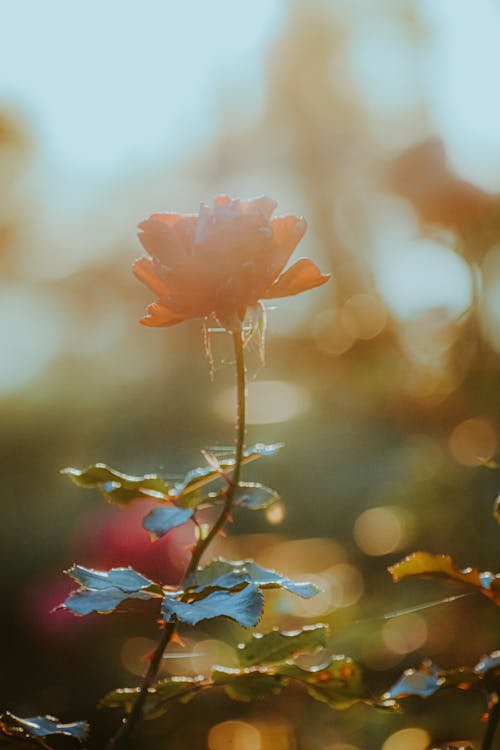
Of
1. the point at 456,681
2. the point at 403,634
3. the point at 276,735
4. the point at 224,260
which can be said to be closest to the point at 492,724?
the point at 456,681

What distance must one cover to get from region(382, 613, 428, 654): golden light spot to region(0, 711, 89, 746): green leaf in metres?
0.89

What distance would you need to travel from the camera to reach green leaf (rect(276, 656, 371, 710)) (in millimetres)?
587

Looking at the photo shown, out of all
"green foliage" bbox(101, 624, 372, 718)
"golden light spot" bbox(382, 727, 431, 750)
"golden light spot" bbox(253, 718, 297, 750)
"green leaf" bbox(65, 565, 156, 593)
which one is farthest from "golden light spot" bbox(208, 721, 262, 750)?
"green leaf" bbox(65, 565, 156, 593)

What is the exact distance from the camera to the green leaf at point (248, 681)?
578 mm

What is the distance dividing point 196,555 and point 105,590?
8 centimetres

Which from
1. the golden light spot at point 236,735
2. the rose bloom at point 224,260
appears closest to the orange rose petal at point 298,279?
the rose bloom at point 224,260

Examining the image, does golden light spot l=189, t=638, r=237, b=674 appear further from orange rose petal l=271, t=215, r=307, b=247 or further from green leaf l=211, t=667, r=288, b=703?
orange rose petal l=271, t=215, r=307, b=247

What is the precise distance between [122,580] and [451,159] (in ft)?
5.94

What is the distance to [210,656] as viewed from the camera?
1.20 metres

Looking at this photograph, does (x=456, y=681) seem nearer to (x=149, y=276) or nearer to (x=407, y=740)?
(x=149, y=276)

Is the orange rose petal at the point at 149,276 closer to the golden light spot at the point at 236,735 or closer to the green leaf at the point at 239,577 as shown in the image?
the green leaf at the point at 239,577

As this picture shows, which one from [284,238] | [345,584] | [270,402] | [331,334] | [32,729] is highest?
[331,334]

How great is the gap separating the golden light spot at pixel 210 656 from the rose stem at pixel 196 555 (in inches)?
24.3

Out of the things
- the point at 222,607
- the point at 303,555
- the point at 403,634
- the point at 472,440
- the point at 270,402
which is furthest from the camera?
the point at 270,402
